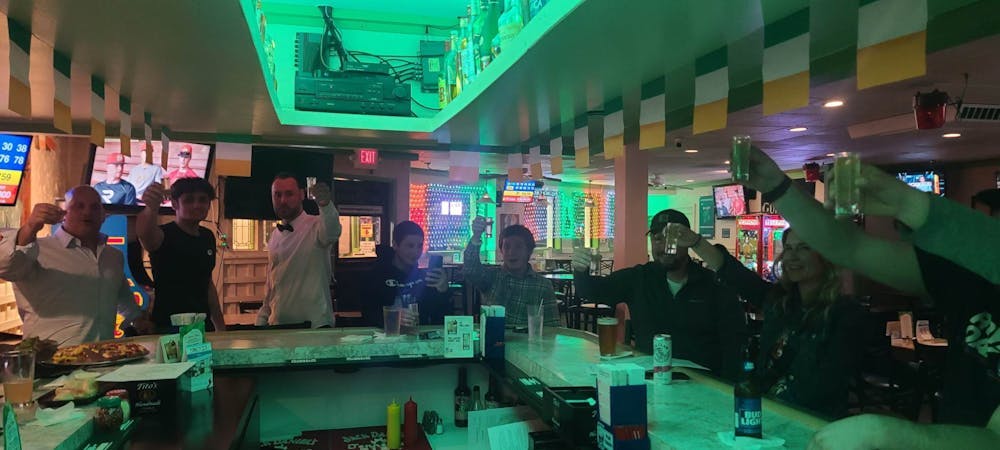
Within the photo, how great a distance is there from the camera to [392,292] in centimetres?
371

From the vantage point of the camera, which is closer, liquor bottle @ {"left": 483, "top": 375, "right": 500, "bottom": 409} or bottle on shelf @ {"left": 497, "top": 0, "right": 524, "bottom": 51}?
bottle on shelf @ {"left": 497, "top": 0, "right": 524, "bottom": 51}

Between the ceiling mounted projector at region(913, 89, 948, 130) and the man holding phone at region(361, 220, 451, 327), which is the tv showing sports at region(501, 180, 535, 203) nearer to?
the ceiling mounted projector at region(913, 89, 948, 130)

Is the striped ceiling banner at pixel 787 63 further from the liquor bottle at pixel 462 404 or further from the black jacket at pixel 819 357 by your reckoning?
the liquor bottle at pixel 462 404

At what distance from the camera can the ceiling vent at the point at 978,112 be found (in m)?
5.23

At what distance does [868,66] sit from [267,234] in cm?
662

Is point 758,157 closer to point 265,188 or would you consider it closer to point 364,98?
point 364,98

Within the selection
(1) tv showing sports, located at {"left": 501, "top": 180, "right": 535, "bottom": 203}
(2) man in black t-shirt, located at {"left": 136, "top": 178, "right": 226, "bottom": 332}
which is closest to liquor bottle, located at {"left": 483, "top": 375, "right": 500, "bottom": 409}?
(2) man in black t-shirt, located at {"left": 136, "top": 178, "right": 226, "bottom": 332}

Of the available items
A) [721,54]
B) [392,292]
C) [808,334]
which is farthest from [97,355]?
[808,334]

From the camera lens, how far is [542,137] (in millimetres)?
3373

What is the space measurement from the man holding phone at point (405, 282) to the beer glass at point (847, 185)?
260cm

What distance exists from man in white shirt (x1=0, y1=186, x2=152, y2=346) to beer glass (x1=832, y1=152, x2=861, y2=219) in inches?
122

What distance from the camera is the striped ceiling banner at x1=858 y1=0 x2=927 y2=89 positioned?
1271mm

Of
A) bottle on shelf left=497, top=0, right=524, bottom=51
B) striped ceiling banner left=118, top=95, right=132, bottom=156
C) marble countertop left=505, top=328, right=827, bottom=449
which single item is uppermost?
bottle on shelf left=497, top=0, right=524, bottom=51

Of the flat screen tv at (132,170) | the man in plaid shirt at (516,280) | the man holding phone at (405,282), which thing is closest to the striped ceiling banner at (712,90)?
the man in plaid shirt at (516,280)
